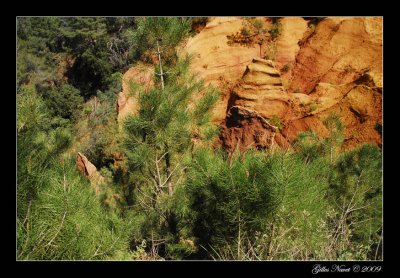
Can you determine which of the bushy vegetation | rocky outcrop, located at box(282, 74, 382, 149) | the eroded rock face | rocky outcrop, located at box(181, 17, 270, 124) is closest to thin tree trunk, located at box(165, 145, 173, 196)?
the bushy vegetation

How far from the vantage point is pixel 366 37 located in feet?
32.7

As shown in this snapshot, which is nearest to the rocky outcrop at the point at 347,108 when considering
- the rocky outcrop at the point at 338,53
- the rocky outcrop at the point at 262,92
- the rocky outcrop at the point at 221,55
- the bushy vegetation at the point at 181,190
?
the rocky outcrop at the point at 338,53

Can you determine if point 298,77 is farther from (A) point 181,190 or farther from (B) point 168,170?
(A) point 181,190

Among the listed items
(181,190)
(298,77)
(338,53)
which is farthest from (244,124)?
(181,190)

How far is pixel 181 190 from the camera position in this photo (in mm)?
3984

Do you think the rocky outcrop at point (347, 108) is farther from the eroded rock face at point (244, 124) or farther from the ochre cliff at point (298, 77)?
the eroded rock face at point (244, 124)

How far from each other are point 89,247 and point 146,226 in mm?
2083

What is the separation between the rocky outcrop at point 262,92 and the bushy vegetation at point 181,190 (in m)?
4.08

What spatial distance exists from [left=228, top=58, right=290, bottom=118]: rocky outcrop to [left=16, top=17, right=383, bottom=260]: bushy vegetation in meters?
4.08

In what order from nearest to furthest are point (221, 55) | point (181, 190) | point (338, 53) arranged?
1. point (181, 190)
2. point (338, 53)
3. point (221, 55)

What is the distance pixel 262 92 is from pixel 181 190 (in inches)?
263

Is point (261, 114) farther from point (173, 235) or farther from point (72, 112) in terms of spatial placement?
point (72, 112)

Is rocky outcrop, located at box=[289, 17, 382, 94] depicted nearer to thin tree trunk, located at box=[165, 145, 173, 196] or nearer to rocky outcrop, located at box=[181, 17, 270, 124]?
rocky outcrop, located at box=[181, 17, 270, 124]

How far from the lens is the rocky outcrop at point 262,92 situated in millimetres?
10023
